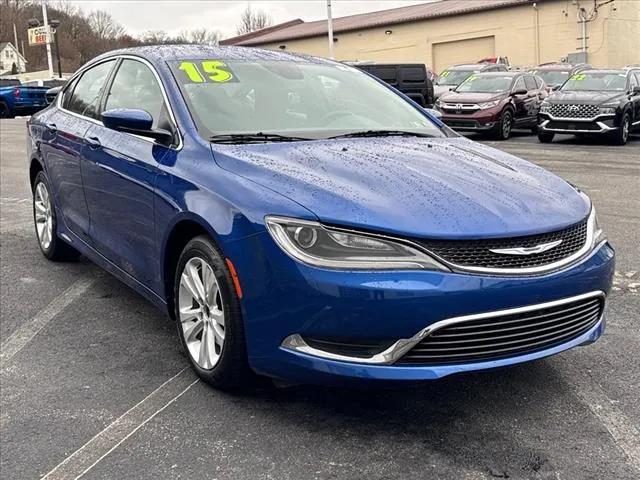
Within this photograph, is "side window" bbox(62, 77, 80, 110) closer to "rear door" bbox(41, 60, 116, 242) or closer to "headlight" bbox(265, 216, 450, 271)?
"rear door" bbox(41, 60, 116, 242)

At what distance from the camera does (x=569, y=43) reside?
37188 millimetres

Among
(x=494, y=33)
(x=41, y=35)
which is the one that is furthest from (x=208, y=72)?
(x=41, y=35)

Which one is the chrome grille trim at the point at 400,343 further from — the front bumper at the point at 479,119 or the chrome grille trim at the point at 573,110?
the front bumper at the point at 479,119

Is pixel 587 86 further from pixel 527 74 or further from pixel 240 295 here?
pixel 240 295

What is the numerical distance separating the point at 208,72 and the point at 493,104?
13.3m

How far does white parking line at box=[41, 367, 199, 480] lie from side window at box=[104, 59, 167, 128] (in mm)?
1327

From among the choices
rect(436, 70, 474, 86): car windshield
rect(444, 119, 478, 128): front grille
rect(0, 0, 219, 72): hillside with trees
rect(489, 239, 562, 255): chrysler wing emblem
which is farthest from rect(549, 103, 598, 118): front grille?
rect(0, 0, 219, 72): hillside with trees

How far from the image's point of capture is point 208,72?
13.6 feet

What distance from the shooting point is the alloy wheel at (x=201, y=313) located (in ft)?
10.7

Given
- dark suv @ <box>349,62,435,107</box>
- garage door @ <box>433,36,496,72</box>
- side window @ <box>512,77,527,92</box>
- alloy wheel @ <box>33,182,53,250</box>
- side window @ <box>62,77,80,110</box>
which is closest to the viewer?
side window @ <box>62,77,80,110</box>

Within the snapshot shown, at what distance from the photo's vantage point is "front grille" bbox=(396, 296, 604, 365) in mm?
2785

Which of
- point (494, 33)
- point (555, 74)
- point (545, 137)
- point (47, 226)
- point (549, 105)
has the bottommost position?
point (545, 137)

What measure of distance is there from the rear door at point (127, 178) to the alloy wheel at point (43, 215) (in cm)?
122

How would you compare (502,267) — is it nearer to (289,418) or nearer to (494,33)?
(289,418)
